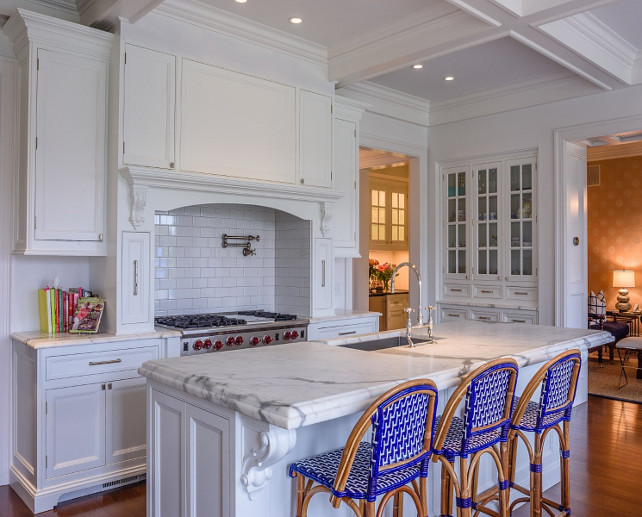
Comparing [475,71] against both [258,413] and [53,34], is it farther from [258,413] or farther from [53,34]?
[258,413]

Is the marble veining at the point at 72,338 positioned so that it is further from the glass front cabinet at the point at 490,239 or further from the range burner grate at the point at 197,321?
the glass front cabinet at the point at 490,239

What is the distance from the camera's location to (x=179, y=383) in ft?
7.37

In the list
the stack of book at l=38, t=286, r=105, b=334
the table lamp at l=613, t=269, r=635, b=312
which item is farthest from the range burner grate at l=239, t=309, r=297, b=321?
the table lamp at l=613, t=269, r=635, b=312

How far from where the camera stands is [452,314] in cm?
634

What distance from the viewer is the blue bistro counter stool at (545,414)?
2703 mm

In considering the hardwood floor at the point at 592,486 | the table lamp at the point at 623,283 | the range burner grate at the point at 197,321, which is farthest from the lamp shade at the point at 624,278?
the range burner grate at the point at 197,321

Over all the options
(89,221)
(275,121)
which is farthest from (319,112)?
(89,221)

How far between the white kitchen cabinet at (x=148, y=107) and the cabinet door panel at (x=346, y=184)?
1.70m

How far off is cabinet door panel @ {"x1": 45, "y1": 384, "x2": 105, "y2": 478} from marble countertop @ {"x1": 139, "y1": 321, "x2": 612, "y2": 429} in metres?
1.06

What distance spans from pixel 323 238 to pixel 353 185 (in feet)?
2.39

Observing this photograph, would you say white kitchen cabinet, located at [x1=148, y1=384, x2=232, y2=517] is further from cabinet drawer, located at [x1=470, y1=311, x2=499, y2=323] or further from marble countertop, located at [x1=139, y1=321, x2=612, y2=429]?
cabinet drawer, located at [x1=470, y1=311, x2=499, y2=323]

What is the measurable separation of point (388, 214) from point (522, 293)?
391 cm

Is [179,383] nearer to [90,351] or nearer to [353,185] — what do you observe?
[90,351]

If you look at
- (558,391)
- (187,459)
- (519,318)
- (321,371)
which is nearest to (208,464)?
(187,459)
